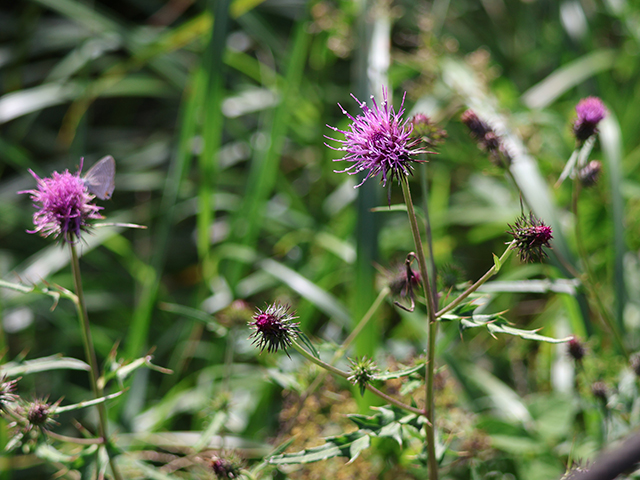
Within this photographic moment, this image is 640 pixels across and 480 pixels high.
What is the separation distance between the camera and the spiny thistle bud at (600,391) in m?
1.19

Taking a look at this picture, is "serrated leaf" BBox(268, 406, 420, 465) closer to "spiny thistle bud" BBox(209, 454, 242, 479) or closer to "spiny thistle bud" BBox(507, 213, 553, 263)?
"spiny thistle bud" BBox(209, 454, 242, 479)

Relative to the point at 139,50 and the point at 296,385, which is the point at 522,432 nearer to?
the point at 296,385

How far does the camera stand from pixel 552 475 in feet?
4.30

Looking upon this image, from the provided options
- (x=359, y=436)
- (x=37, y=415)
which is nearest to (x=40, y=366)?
(x=37, y=415)

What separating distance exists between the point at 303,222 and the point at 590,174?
1.38 metres

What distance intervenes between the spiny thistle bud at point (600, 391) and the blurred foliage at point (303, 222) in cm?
3

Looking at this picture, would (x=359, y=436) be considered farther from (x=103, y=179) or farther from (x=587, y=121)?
(x=587, y=121)

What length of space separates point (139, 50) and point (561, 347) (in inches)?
99.8

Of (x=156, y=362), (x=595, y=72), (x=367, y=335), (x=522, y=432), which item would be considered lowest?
(x=522, y=432)

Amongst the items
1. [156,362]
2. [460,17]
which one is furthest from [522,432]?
[460,17]

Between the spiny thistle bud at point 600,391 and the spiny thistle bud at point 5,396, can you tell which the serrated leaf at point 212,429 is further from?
the spiny thistle bud at point 600,391

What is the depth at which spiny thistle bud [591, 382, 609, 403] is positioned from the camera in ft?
3.90

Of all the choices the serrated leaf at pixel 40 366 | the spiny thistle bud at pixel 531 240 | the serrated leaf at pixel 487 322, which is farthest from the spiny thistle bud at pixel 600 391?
the serrated leaf at pixel 40 366

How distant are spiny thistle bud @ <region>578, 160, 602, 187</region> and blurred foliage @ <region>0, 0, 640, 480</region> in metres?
0.12
